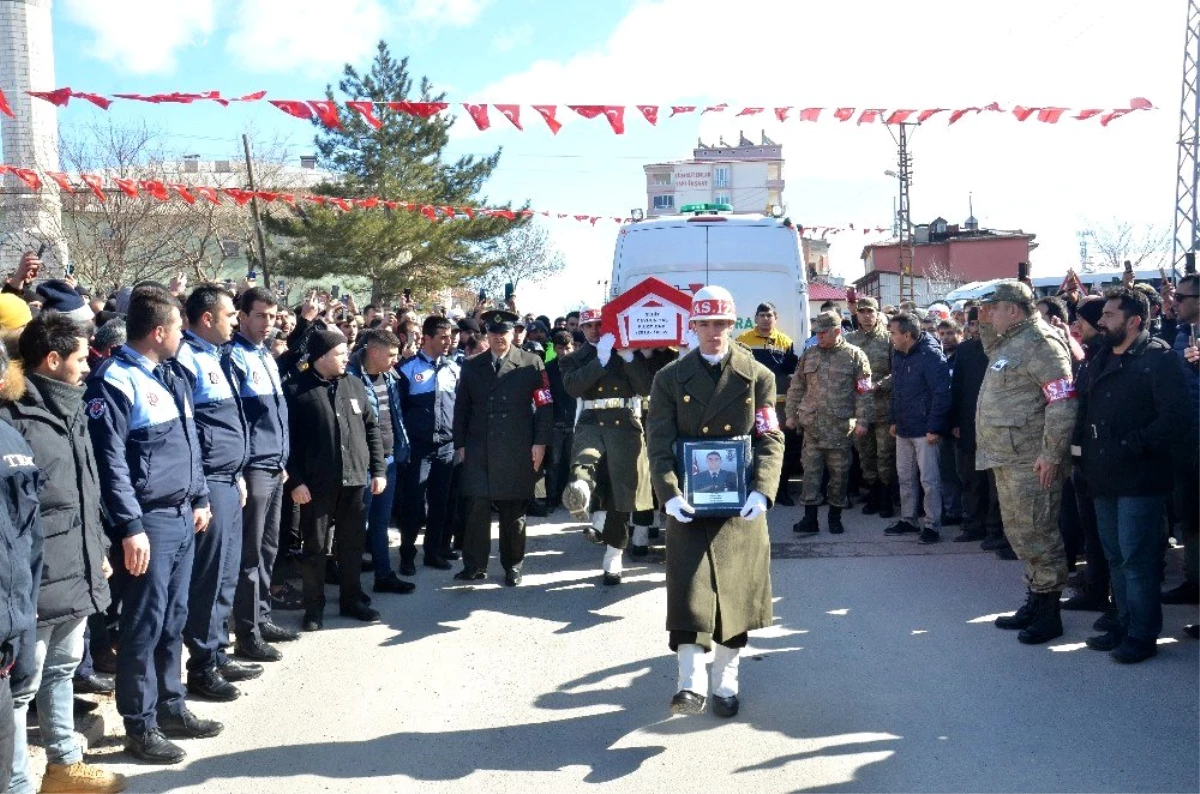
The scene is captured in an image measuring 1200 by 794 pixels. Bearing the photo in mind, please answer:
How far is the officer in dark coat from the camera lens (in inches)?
324

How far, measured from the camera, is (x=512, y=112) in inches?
511

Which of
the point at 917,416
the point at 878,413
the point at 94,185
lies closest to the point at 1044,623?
the point at 917,416

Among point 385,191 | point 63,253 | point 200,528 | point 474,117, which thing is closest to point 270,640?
point 200,528

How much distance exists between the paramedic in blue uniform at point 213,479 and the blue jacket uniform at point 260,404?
1.05ft

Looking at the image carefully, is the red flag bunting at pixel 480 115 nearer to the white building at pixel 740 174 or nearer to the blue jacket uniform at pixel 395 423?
the blue jacket uniform at pixel 395 423

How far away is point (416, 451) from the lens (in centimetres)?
882

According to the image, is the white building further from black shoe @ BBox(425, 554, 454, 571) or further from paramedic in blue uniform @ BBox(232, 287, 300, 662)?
paramedic in blue uniform @ BBox(232, 287, 300, 662)

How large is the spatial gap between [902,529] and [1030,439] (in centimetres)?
319

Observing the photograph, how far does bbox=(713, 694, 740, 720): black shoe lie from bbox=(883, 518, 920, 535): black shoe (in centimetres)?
461

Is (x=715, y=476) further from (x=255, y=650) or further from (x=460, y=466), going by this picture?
(x=460, y=466)

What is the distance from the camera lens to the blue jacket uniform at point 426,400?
348 inches

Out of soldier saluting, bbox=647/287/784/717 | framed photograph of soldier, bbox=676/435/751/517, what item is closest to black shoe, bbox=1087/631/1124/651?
soldier saluting, bbox=647/287/784/717

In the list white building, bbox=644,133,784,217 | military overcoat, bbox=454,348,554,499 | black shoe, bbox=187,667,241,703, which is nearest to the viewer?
black shoe, bbox=187,667,241,703

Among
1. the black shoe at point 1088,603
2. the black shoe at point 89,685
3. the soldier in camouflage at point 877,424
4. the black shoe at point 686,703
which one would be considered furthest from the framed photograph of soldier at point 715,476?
the soldier in camouflage at point 877,424
